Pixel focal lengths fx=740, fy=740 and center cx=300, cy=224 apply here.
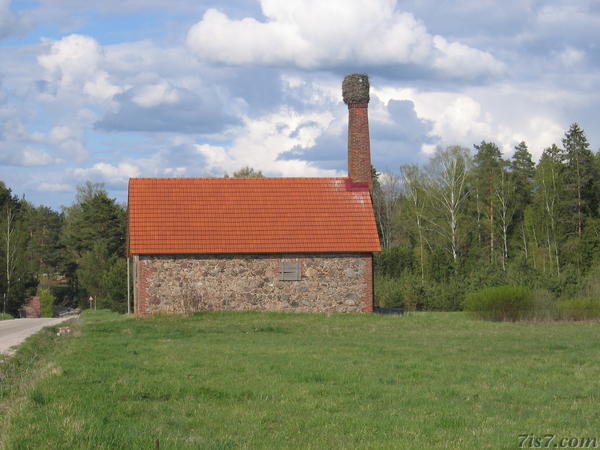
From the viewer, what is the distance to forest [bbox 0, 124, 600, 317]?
43031 mm

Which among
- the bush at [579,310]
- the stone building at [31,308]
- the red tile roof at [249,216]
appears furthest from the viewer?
the stone building at [31,308]

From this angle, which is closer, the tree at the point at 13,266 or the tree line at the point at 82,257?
the tree line at the point at 82,257

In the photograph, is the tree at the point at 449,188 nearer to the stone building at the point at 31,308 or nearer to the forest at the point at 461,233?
the forest at the point at 461,233

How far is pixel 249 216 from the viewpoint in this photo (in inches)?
1246

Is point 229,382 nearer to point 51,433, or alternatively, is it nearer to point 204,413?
point 204,413

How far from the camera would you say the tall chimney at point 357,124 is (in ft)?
111

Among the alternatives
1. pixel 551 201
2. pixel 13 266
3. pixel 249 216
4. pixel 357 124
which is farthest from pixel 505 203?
pixel 13 266

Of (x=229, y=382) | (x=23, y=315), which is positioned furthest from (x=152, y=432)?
(x=23, y=315)

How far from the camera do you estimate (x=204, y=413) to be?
9.88 m

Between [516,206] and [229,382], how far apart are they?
50.1 metres

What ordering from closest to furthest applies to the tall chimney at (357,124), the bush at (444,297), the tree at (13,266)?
the tall chimney at (357,124) → the bush at (444,297) → the tree at (13,266)

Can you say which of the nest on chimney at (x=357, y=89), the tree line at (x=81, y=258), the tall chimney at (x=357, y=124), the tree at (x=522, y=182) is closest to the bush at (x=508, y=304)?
the tall chimney at (x=357, y=124)

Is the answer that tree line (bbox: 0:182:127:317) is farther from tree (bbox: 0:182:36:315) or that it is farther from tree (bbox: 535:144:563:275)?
tree (bbox: 535:144:563:275)

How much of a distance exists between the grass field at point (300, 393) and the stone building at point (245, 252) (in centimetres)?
923
